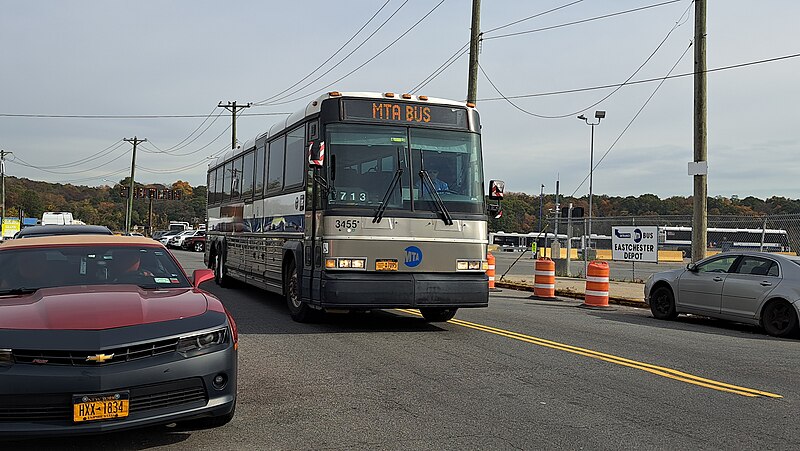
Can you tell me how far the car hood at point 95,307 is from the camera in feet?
17.1

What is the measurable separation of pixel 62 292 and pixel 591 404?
4.62 m

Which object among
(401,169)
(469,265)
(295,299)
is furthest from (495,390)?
(295,299)

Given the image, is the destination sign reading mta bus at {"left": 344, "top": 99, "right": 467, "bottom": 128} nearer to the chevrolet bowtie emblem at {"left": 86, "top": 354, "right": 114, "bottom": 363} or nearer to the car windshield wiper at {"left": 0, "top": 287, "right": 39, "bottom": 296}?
the car windshield wiper at {"left": 0, "top": 287, "right": 39, "bottom": 296}

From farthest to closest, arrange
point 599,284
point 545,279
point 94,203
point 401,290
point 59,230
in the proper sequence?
point 94,203 → point 545,279 → point 599,284 → point 401,290 → point 59,230

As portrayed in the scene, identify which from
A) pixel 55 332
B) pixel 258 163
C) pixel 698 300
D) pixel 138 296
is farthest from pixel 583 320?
pixel 55 332

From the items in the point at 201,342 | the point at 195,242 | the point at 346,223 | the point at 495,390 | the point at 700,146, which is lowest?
the point at 495,390

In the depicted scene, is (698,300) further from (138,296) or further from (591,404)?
(138,296)

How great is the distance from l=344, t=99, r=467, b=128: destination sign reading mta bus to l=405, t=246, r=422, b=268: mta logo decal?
1.95 metres

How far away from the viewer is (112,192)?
421ft

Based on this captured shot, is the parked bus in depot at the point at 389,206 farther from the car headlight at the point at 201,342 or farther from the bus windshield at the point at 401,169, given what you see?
the car headlight at the point at 201,342

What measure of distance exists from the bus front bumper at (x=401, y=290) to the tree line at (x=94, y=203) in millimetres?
98716

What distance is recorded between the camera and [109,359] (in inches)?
197

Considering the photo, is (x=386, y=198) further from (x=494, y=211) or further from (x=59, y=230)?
(x=59, y=230)

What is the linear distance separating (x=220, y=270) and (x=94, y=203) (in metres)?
110
